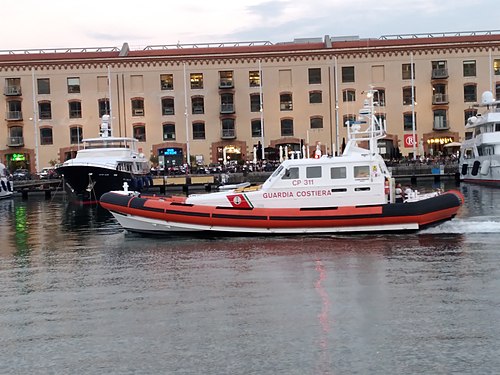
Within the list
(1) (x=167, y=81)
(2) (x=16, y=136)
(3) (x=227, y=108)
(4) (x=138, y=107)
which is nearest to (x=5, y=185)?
(2) (x=16, y=136)

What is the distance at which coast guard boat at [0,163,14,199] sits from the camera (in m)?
56.8

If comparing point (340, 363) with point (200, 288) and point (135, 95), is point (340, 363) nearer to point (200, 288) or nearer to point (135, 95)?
point (200, 288)

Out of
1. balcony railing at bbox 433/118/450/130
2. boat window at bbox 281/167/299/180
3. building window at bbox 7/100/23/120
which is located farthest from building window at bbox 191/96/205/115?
boat window at bbox 281/167/299/180

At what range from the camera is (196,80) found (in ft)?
228

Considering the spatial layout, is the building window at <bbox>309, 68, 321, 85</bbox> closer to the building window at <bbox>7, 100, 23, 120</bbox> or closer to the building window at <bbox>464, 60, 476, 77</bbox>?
the building window at <bbox>464, 60, 476, 77</bbox>

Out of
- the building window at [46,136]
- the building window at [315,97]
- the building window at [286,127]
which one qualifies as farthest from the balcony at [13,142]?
the building window at [315,97]

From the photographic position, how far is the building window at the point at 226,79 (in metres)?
68.9

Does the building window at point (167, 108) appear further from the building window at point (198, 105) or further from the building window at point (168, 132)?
the building window at point (198, 105)

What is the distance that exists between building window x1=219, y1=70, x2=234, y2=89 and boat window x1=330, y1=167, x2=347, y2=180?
45853mm

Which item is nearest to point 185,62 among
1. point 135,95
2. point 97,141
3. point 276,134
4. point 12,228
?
point 135,95

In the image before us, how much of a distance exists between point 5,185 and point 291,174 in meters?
39.6

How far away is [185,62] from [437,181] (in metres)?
27.0

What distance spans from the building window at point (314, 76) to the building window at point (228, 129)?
888 cm

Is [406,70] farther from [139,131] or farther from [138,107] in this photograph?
[139,131]
